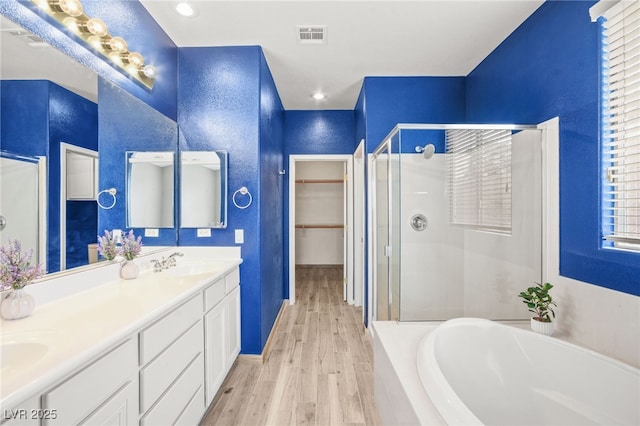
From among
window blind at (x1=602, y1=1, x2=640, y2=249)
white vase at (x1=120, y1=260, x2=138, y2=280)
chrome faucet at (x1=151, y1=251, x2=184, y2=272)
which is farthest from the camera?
chrome faucet at (x1=151, y1=251, x2=184, y2=272)

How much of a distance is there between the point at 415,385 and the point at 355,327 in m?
1.98

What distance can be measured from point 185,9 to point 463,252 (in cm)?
270

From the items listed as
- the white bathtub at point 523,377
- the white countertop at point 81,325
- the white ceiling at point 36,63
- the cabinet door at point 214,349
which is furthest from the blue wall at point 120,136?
the white bathtub at point 523,377

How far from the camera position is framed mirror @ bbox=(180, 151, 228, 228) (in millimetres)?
2342

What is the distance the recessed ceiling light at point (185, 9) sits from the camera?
6.07 ft

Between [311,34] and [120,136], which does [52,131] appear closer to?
[120,136]

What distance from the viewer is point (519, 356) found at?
1494 millimetres

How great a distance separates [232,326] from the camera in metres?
2.16

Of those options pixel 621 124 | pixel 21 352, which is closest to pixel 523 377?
pixel 621 124

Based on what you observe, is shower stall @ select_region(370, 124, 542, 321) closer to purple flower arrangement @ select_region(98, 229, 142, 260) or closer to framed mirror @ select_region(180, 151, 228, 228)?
framed mirror @ select_region(180, 151, 228, 228)

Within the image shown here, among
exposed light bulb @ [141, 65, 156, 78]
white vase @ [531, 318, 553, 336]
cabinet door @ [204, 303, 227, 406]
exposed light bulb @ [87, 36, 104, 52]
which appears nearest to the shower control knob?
white vase @ [531, 318, 553, 336]

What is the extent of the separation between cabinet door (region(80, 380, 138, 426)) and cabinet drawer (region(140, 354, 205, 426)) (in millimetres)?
94

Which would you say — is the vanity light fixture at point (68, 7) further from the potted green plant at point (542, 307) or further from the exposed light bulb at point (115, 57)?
the potted green plant at point (542, 307)

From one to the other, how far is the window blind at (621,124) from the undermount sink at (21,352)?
7.74 feet
